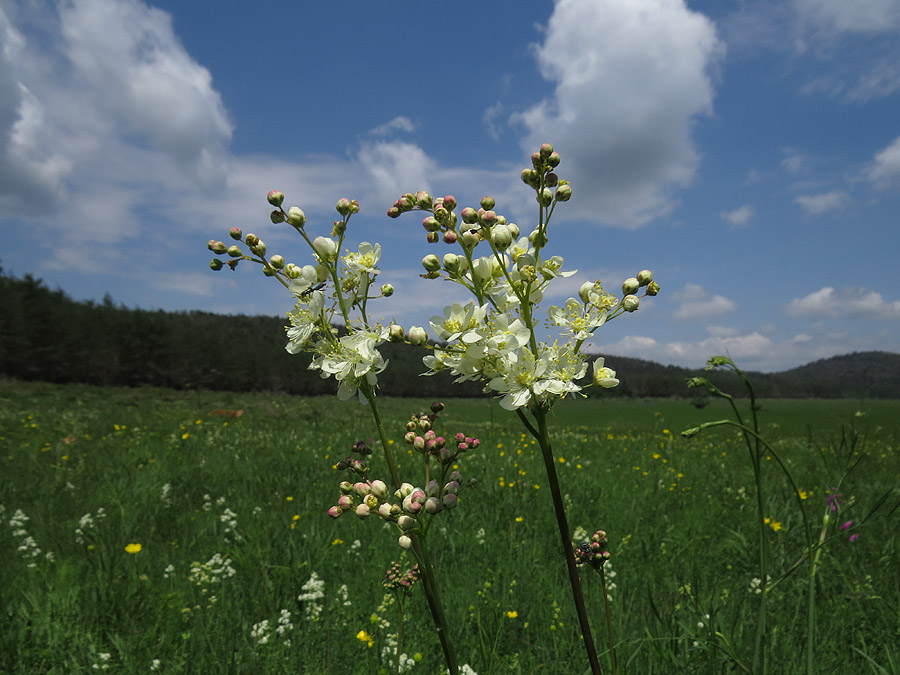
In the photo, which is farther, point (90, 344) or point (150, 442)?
point (90, 344)

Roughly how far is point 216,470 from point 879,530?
308 inches

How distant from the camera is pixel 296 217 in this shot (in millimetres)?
1521

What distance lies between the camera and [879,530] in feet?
15.4

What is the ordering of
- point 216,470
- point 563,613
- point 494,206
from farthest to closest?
point 216,470 → point 563,613 → point 494,206

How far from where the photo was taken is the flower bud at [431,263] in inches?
53.9

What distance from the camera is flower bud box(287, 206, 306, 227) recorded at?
4.98 ft

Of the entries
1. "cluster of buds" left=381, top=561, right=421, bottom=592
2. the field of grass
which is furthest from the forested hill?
"cluster of buds" left=381, top=561, right=421, bottom=592

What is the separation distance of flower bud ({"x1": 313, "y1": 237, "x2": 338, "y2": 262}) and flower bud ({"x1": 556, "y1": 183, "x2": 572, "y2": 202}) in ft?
2.27

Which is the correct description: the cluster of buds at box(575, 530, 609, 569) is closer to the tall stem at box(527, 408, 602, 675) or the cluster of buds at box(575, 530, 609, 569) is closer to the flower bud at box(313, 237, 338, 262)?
the tall stem at box(527, 408, 602, 675)

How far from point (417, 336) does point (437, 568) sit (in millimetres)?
3120

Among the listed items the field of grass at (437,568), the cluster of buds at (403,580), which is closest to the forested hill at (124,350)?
the field of grass at (437,568)

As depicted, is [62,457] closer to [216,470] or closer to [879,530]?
[216,470]

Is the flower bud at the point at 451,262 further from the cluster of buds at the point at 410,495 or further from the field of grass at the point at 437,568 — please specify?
the field of grass at the point at 437,568

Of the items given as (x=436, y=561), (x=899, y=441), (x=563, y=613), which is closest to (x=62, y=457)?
(x=436, y=561)
